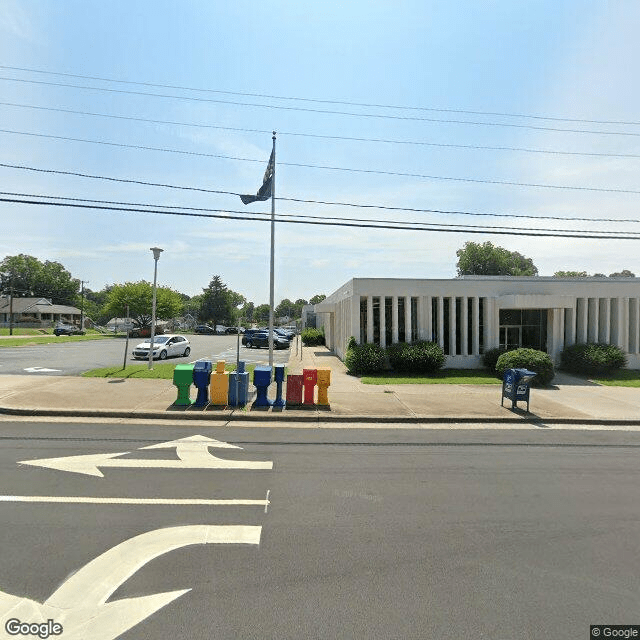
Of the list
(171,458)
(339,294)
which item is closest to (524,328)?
(339,294)

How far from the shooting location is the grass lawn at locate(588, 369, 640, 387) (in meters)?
16.2

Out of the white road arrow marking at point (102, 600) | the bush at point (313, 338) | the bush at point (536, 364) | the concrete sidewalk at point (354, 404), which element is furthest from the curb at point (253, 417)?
the bush at point (313, 338)

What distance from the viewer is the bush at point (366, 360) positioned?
17.2m

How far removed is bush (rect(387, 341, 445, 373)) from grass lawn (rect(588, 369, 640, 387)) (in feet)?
20.2

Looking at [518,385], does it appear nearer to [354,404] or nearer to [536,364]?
[354,404]

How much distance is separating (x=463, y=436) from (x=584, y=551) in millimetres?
4635

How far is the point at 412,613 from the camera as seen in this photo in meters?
3.14

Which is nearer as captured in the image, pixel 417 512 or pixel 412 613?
pixel 412 613

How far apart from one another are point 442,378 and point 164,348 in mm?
15247

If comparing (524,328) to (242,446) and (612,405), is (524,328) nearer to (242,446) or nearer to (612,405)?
(612,405)

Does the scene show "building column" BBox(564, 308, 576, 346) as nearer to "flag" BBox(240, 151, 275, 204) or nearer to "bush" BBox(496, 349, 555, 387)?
"bush" BBox(496, 349, 555, 387)

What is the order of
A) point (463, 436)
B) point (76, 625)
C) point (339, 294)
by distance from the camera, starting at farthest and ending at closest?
point (339, 294) → point (463, 436) → point (76, 625)

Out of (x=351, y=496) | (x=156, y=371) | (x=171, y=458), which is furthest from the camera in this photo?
(x=156, y=371)

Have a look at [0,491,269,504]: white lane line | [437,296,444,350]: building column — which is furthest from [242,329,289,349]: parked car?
[0,491,269,504]: white lane line
